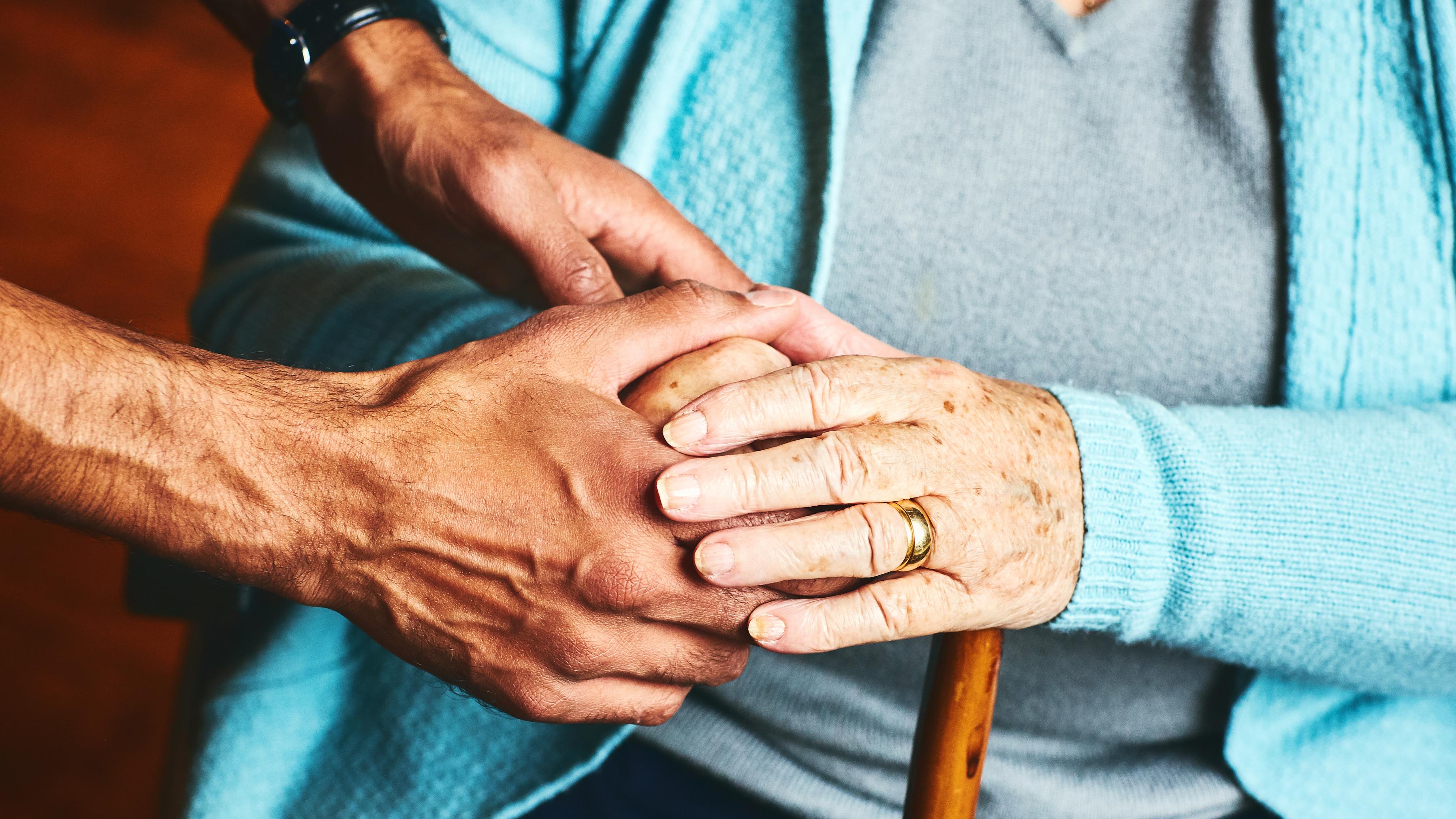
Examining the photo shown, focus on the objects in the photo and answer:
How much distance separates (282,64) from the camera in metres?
0.86

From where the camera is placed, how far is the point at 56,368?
519 millimetres

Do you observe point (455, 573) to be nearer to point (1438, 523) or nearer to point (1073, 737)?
point (1073, 737)

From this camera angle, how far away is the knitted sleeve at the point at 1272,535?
67cm

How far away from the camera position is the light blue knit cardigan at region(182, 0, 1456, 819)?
74cm

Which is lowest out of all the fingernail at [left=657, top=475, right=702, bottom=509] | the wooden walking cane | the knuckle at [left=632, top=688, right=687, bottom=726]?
the knuckle at [left=632, top=688, right=687, bottom=726]

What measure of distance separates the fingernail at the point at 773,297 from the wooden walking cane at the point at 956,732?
29 centimetres

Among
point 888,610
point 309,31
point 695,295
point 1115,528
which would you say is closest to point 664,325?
point 695,295

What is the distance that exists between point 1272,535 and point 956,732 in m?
0.32

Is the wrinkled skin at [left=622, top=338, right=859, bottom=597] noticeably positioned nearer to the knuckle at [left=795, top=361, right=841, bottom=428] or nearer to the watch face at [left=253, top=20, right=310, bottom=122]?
the knuckle at [left=795, top=361, right=841, bottom=428]

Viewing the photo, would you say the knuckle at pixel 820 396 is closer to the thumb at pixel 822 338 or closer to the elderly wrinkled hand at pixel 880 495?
the elderly wrinkled hand at pixel 880 495

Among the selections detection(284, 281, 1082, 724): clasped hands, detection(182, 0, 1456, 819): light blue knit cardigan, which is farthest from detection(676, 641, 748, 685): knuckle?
detection(182, 0, 1456, 819): light blue knit cardigan

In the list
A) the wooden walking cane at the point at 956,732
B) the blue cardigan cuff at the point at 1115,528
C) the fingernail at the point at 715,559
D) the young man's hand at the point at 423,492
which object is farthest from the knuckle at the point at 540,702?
the blue cardigan cuff at the point at 1115,528

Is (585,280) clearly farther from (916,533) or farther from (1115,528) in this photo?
(1115,528)

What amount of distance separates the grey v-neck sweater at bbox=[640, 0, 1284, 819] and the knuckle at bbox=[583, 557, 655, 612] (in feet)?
1.16
